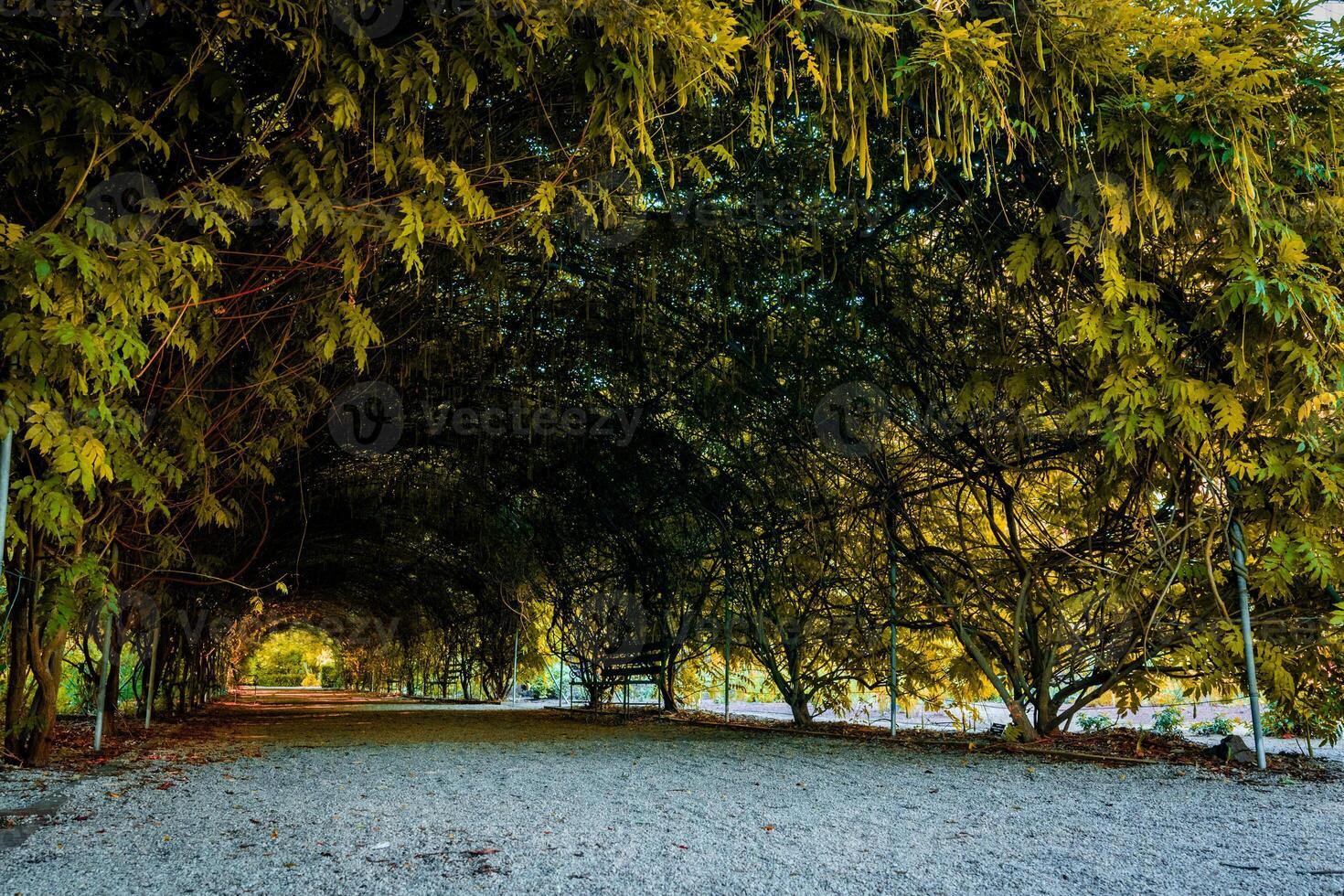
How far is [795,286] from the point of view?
227 inches

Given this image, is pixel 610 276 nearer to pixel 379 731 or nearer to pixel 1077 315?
pixel 1077 315

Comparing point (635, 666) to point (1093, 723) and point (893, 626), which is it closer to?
point (893, 626)

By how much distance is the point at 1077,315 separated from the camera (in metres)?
3.85

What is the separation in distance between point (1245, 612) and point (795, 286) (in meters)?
3.14

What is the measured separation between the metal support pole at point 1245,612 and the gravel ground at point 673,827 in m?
0.35

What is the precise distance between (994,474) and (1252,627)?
5.32 ft

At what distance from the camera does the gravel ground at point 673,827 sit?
230 centimetres

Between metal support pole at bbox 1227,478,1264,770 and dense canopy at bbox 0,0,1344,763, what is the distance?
0.05 metres

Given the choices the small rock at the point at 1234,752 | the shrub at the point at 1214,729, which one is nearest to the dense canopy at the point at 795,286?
the small rock at the point at 1234,752

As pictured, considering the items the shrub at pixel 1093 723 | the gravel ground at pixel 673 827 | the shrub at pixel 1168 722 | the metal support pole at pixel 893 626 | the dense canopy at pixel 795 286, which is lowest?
the shrub at pixel 1093 723

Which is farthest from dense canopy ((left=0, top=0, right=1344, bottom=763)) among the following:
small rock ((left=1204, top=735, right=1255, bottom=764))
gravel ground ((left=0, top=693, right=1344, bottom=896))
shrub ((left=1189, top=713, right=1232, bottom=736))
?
shrub ((left=1189, top=713, right=1232, bottom=736))

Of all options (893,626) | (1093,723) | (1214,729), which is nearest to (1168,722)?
(1214,729)

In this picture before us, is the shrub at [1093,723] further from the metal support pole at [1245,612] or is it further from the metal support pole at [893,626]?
the metal support pole at [1245,612]

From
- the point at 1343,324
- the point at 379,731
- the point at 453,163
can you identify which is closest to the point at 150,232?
the point at 453,163
